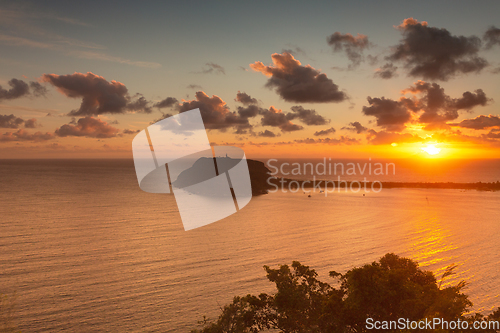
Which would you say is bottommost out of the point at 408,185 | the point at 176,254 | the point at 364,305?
the point at 176,254

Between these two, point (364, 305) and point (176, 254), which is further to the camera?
point (176, 254)

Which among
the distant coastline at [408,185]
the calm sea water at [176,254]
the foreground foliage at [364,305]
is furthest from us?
the distant coastline at [408,185]

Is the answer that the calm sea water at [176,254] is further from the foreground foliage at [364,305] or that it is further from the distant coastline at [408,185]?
the distant coastline at [408,185]

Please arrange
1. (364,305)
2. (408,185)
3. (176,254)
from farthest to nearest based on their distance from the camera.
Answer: (408,185)
(176,254)
(364,305)

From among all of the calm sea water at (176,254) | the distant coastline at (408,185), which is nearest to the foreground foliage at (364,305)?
the calm sea water at (176,254)

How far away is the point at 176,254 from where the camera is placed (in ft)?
114

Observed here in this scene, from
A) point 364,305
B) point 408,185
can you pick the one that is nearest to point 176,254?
point 364,305

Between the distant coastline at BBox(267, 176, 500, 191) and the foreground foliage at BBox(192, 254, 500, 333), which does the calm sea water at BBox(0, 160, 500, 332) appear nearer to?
the foreground foliage at BBox(192, 254, 500, 333)

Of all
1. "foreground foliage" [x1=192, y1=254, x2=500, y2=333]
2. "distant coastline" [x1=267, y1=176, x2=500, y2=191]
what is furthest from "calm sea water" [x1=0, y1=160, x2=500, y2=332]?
"distant coastline" [x1=267, y1=176, x2=500, y2=191]

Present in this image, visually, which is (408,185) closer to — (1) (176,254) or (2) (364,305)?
(1) (176,254)

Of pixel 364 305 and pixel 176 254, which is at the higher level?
pixel 364 305

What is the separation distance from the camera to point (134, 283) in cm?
2625

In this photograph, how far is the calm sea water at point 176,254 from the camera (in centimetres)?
2170

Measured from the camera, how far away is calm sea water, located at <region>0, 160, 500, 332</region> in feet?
71.2
